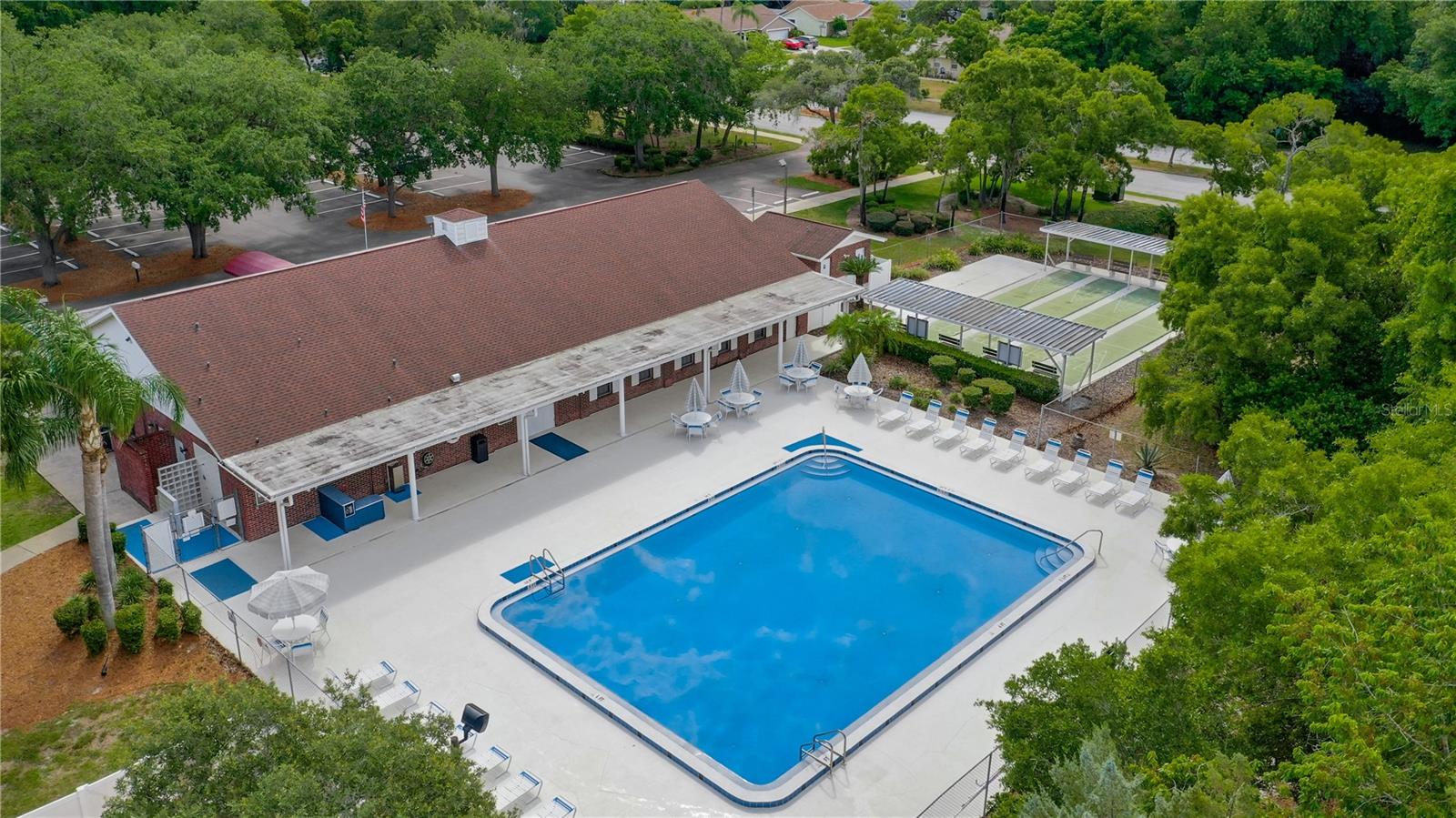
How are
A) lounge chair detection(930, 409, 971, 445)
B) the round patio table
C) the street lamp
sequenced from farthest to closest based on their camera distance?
the street lamp
lounge chair detection(930, 409, 971, 445)
the round patio table

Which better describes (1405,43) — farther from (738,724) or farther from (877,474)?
(738,724)

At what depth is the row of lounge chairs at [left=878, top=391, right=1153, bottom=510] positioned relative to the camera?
109ft

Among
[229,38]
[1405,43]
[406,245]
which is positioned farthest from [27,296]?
[1405,43]

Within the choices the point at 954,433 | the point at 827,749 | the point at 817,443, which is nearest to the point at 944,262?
the point at 954,433

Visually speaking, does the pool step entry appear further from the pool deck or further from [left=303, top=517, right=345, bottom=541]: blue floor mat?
[left=303, top=517, right=345, bottom=541]: blue floor mat

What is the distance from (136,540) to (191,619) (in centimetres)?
477

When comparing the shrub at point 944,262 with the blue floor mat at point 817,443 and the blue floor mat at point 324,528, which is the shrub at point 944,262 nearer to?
the blue floor mat at point 817,443

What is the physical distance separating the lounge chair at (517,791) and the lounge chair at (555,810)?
325mm

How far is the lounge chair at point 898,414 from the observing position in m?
37.7

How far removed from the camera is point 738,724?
2439cm

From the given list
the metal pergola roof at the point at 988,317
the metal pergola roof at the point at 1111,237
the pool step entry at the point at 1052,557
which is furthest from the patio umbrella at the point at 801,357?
the metal pergola roof at the point at 1111,237

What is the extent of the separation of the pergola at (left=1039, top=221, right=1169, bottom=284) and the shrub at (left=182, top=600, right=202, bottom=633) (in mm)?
39282

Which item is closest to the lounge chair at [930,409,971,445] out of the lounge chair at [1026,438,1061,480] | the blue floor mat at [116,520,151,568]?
the lounge chair at [1026,438,1061,480]

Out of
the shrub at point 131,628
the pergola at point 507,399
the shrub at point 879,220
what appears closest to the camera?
the shrub at point 131,628
